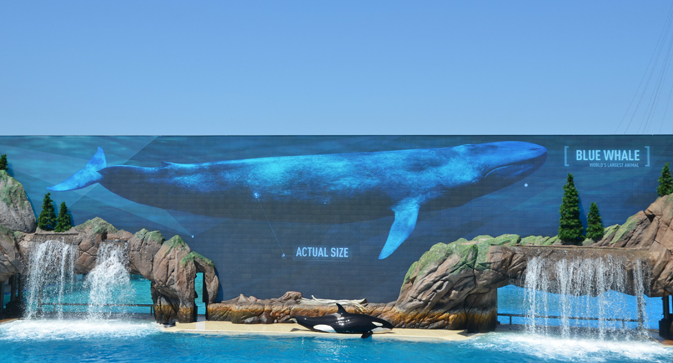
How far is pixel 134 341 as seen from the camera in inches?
788

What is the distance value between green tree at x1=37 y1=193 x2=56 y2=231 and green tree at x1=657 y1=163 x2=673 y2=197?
Answer: 84.6 ft

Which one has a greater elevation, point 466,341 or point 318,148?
point 318,148

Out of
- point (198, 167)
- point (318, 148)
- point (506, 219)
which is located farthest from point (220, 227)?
point (506, 219)

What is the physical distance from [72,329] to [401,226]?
13884 mm

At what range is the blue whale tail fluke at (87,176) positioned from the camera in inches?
1000

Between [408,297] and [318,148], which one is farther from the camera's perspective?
[318,148]

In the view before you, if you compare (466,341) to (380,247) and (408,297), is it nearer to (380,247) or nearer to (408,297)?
(408,297)

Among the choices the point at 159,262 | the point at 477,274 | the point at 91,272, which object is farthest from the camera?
the point at 91,272

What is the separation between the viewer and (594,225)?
73.5 feet

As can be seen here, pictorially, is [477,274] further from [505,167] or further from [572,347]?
[505,167]

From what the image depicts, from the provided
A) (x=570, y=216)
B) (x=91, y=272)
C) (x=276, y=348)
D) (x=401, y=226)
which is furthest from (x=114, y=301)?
(x=570, y=216)

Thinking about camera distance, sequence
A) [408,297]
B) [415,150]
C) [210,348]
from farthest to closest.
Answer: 1. [415,150]
2. [408,297]
3. [210,348]

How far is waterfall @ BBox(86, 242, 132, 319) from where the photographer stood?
76.7ft

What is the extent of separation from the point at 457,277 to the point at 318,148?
8271mm
